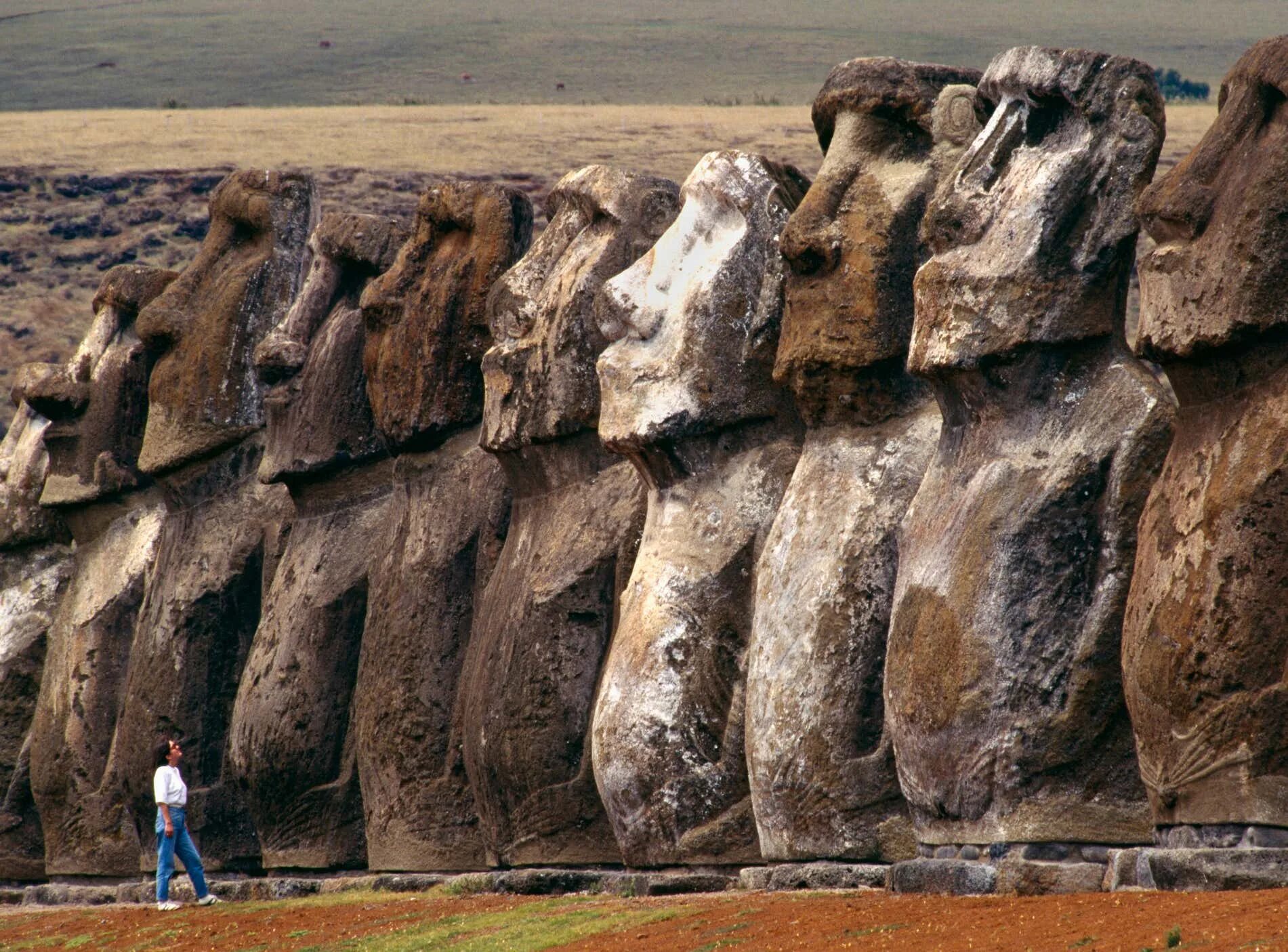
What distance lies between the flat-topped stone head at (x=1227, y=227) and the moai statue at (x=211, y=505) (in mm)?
7781

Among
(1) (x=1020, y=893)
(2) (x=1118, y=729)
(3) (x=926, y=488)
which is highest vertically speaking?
(3) (x=926, y=488)

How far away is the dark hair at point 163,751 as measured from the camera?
15.0m

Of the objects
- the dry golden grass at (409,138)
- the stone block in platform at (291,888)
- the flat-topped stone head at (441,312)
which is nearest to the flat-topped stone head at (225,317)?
the flat-topped stone head at (441,312)

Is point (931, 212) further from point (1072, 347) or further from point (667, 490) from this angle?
point (667, 490)

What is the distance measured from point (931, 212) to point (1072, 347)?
976 millimetres

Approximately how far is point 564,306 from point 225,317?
151 inches

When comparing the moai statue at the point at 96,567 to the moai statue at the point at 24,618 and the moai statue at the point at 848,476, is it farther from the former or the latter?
the moai statue at the point at 848,476

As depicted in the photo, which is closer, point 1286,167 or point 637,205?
point 1286,167

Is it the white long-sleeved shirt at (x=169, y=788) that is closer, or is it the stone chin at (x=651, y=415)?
the stone chin at (x=651, y=415)

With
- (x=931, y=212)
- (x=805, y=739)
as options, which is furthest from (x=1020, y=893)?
(x=931, y=212)

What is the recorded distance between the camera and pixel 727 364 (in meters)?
12.2

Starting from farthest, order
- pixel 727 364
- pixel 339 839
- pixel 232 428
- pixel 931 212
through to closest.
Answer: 1. pixel 232 428
2. pixel 339 839
3. pixel 727 364
4. pixel 931 212

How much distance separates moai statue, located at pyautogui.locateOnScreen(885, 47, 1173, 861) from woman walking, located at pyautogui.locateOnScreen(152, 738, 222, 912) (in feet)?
18.6

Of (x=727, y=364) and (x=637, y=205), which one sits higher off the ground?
(x=637, y=205)
